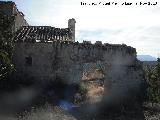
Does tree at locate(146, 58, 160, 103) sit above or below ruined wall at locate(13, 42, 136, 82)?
below

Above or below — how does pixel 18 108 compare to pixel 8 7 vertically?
below

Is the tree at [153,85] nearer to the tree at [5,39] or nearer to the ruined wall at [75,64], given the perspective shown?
the ruined wall at [75,64]

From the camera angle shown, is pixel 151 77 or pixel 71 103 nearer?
pixel 71 103

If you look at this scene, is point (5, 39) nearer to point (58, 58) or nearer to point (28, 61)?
point (28, 61)

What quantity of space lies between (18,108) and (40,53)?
6.68 meters

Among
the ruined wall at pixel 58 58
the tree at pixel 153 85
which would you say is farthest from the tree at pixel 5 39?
the tree at pixel 153 85

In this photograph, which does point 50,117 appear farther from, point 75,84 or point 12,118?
point 75,84

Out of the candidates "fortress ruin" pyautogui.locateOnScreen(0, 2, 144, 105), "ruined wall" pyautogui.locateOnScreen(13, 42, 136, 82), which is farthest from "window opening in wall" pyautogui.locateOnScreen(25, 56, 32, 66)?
"ruined wall" pyautogui.locateOnScreen(13, 42, 136, 82)

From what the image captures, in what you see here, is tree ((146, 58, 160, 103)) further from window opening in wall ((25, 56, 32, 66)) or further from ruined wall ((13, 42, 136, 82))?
window opening in wall ((25, 56, 32, 66))

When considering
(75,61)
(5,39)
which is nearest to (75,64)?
(75,61)

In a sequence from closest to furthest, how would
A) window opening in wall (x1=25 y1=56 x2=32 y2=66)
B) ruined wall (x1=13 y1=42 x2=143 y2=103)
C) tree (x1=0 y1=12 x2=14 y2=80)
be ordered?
1. tree (x1=0 y1=12 x2=14 y2=80)
2. ruined wall (x1=13 y1=42 x2=143 y2=103)
3. window opening in wall (x1=25 y1=56 x2=32 y2=66)

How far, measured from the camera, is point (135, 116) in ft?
78.9

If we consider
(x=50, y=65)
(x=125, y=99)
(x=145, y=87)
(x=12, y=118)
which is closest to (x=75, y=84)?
(x=50, y=65)

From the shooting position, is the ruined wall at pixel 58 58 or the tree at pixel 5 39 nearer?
the tree at pixel 5 39
